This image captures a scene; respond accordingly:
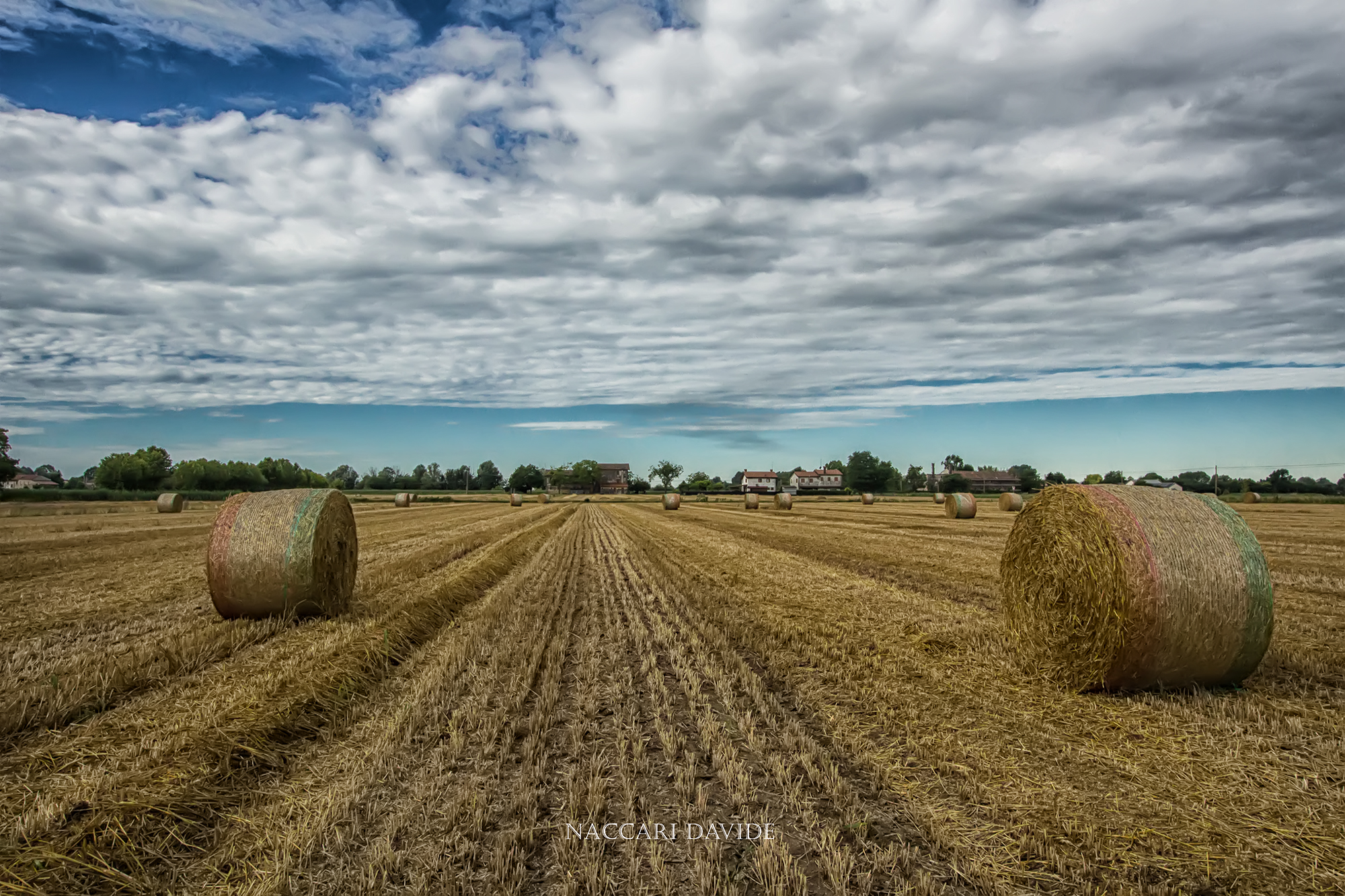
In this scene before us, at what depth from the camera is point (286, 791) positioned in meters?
4.50

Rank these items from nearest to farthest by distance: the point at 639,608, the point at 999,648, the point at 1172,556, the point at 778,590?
the point at 1172,556
the point at 999,648
the point at 639,608
the point at 778,590

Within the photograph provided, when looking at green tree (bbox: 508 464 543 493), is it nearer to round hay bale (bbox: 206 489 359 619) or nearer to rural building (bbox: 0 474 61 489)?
rural building (bbox: 0 474 61 489)

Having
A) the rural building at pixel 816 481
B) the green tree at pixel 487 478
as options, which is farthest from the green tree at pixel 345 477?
the rural building at pixel 816 481

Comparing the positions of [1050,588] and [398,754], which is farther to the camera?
[1050,588]

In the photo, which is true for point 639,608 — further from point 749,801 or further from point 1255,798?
point 1255,798

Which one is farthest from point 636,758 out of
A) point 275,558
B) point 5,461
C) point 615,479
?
point 615,479

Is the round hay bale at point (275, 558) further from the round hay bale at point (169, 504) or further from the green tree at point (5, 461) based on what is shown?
the green tree at point (5, 461)

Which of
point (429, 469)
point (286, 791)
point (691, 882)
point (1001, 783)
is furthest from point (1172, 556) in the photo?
point (429, 469)

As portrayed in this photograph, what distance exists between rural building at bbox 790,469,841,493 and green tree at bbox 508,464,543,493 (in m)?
51.6

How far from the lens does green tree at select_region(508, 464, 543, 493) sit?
138 m

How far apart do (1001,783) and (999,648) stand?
13.3 ft

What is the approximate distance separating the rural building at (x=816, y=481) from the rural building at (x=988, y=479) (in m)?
22.9

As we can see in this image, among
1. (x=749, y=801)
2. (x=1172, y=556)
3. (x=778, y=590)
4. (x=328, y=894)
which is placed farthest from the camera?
(x=778, y=590)

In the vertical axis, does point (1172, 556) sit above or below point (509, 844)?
above
